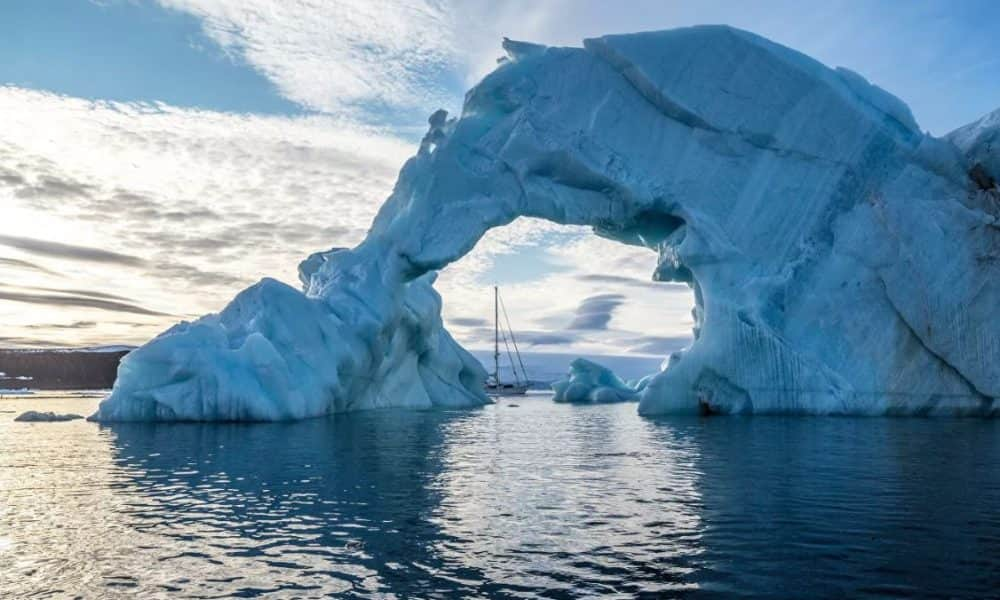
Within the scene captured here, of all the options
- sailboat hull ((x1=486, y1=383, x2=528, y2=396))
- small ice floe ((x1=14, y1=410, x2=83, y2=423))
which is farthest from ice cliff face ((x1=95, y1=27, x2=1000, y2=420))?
sailboat hull ((x1=486, y1=383, x2=528, y2=396))

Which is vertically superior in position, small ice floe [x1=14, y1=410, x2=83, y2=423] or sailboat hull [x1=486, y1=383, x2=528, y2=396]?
sailboat hull [x1=486, y1=383, x2=528, y2=396]

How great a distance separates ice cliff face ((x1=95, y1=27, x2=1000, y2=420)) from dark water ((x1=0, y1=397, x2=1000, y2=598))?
8.86 meters

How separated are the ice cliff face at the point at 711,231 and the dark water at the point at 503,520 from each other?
8.86 m

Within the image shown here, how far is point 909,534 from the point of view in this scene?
329 inches

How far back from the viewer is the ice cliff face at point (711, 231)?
26.2m

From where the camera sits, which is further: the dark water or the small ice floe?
the small ice floe

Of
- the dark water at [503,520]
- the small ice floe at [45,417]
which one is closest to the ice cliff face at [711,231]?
the small ice floe at [45,417]

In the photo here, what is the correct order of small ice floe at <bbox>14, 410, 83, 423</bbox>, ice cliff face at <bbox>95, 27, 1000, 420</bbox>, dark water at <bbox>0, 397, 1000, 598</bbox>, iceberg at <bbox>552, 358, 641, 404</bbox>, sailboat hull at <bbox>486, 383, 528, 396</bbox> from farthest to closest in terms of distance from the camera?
sailboat hull at <bbox>486, 383, 528, 396</bbox> < iceberg at <bbox>552, 358, 641, 404</bbox> < small ice floe at <bbox>14, 410, 83, 423</bbox> < ice cliff face at <bbox>95, 27, 1000, 420</bbox> < dark water at <bbox>0, 397, 1000, 598</bbox>

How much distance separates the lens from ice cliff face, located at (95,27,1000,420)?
26.2m

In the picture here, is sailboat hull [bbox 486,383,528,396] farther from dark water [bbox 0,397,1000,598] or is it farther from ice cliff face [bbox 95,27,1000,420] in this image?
dark water [bbox 0,397,1000,598]

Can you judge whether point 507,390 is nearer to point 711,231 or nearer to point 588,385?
point 588,385

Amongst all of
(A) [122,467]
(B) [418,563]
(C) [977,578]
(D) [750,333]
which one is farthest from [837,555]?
(D) [750,333]

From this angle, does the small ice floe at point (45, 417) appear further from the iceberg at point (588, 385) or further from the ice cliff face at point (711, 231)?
the iceberg at point (588, 385)

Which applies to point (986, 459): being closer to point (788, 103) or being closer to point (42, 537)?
point (42, 537)
